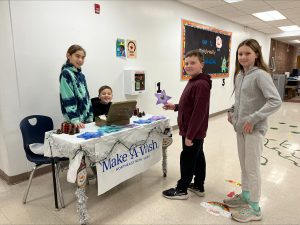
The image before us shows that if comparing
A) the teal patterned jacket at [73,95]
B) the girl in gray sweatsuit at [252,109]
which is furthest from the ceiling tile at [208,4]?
the teal patterned jacket at [73,95]

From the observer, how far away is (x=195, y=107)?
200 cm

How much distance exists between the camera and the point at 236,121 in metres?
2.00

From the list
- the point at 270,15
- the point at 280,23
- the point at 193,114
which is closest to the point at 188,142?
the point at 193,114

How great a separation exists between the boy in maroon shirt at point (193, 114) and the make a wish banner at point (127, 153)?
39cm

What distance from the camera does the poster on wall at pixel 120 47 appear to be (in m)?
3.55

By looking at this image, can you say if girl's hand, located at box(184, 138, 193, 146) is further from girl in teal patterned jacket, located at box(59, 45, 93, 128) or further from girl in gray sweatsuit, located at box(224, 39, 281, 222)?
girl in teal patterned jacket, located at box(59, 45, 93, 128)

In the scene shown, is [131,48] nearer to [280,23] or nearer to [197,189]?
[197,189]

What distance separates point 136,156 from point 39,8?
1.98 metres

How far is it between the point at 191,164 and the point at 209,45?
13.7 feet

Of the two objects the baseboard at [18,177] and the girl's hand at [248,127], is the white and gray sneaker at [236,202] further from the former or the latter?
the baseboard at [18,177]

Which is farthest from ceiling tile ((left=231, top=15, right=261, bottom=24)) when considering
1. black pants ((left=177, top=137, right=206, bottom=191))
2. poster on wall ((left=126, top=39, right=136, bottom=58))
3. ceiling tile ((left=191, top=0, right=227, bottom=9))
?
black pants ((left=177, top=137, right=206, bottom=191))

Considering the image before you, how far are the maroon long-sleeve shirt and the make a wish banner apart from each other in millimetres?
423

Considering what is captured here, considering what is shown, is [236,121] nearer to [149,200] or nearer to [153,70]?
[149,200]

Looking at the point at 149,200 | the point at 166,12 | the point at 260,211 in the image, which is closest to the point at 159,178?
the point at 149,200
